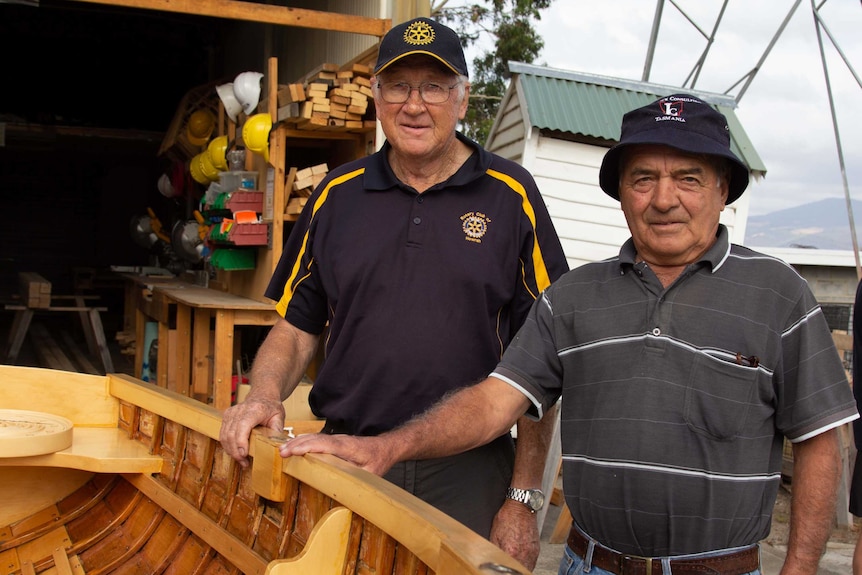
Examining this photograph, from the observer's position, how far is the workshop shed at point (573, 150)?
24.8ft

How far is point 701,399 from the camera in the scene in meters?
1.85

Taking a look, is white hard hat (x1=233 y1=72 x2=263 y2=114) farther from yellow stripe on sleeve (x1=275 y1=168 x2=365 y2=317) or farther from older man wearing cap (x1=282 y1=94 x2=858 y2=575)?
older man wearing cap (x1=282 y1=94 x2=858 y2=575)

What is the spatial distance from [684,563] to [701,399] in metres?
0.37

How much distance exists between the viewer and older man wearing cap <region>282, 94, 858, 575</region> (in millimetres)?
1845

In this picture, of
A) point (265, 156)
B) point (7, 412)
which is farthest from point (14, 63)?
point (7, 412)

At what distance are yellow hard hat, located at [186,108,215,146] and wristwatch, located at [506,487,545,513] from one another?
315 inches

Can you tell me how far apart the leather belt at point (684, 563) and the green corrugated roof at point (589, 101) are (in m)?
5.84

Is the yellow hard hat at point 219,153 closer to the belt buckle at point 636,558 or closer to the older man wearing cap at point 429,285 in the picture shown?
the older man wearing cap at point 429,285

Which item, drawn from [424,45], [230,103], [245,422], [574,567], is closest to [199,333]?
[230,103]

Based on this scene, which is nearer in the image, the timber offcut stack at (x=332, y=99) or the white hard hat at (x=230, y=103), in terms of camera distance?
the timber offcut stack at (x=332, y=99)

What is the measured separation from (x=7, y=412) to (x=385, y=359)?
2.12m

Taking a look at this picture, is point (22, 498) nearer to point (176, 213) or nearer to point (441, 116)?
point (441, 116)

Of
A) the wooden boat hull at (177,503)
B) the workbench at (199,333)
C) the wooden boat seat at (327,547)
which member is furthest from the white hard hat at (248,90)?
the wooden boat seat at (327,547)

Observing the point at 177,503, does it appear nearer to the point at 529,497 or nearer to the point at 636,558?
the point at 529,497
